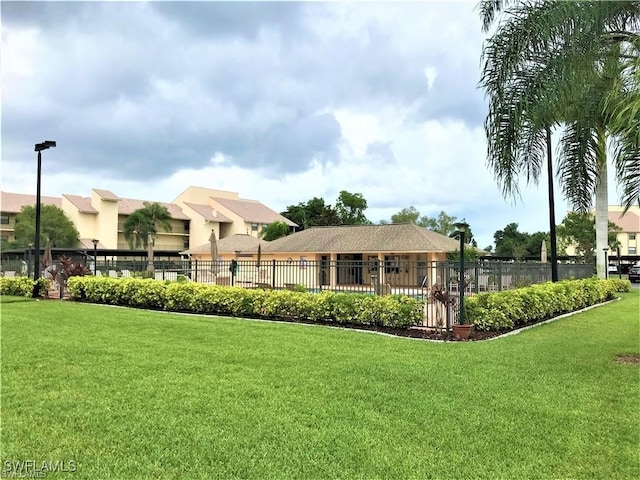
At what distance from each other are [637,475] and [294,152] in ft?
81.6

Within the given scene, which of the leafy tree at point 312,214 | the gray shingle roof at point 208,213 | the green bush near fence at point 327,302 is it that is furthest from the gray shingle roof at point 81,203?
the green bush near fence at point 327,302

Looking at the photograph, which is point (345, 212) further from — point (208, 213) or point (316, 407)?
point (316, 407)

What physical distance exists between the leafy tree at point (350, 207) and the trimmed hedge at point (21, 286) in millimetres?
44809

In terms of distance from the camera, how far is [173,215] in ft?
205

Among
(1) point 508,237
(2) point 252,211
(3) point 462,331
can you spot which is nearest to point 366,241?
(3) point 462,331

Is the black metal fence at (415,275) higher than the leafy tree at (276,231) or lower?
lower

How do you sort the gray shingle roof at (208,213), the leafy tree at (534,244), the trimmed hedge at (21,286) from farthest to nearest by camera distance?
the leafy tree at (534,244)
the gray shingle roof at (208,213)
the trimmed hedge at (21,286)

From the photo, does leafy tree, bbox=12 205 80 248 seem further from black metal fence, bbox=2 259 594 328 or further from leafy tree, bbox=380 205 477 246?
leafy tree, bbox=380 205 477 246

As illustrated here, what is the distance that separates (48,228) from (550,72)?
2101 inches

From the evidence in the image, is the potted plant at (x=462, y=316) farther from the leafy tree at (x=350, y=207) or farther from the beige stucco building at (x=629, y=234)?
the beige stucco building at (x=629, y=234)

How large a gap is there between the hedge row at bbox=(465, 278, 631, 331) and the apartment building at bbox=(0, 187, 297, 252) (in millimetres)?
48460

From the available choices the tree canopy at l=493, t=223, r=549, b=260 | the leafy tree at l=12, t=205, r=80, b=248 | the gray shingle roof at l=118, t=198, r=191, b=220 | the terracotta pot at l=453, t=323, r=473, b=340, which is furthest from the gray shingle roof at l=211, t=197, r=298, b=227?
the terracotta pot at l=453, t=323, r=473, b=340

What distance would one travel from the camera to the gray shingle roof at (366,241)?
3006 centimetres

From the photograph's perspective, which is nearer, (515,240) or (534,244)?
(534,244)
